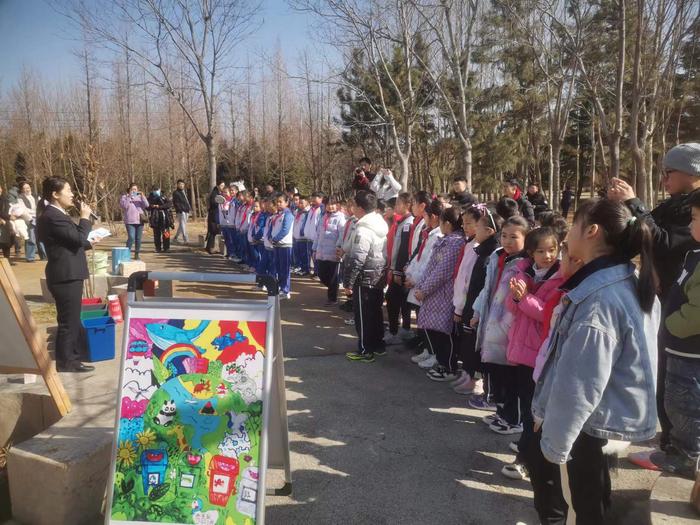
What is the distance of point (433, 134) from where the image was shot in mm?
32875

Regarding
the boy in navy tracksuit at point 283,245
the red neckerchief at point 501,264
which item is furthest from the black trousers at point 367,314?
the boy in navy tracksuit at point 283,245

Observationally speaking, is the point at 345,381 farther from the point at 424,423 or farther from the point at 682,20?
the point at 682,20

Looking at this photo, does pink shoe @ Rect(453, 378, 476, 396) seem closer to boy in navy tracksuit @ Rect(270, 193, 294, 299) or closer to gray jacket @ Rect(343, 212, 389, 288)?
gray jacket @ Rect(343, 212, 389, 288)

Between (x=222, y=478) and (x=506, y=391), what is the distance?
8.01 feet

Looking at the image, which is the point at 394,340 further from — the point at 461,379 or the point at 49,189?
A: the point at 49,189

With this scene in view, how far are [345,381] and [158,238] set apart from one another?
40.3 ft

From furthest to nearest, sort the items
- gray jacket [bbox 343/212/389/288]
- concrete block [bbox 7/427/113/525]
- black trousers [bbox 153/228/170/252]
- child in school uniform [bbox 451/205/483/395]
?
black trousers [bbox 153/228/170/252], gray jacket [bbox 343/212/389/288], child in school uniform [bbox 451/205/483/395], concrete block [bbox 7/427/113/525]

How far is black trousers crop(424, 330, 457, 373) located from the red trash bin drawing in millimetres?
3253

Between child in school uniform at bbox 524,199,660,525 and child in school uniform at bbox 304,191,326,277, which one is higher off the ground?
child in school uniform at bbox 304,191,326,277

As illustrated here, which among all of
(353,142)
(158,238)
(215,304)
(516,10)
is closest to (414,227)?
(215,304)

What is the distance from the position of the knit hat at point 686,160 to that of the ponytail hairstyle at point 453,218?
199 cm

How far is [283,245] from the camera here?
967cm

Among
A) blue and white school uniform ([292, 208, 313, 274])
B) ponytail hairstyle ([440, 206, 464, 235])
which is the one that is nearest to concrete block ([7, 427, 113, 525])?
ponytail hairstyle ([440, 206, 464, 235])

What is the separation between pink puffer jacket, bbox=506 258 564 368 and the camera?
3.47 metres
